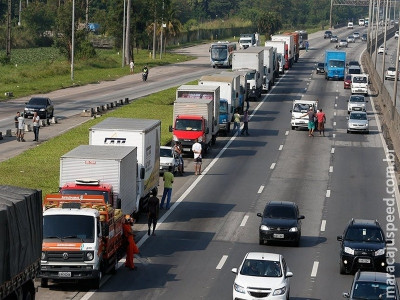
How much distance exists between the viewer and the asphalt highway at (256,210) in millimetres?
32250

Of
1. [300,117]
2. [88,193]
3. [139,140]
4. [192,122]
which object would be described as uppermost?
[139,140]

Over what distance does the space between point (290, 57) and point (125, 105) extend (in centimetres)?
4796

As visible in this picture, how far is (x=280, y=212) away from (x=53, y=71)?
76641 millimetres

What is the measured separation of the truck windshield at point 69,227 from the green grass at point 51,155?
552 inches

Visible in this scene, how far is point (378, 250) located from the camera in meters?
33.7

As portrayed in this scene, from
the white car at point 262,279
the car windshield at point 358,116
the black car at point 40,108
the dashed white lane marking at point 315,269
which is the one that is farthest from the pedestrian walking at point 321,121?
the white car at point 262,279

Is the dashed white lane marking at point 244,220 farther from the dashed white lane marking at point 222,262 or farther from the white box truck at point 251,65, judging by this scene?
A: the white box truck at point 251,65

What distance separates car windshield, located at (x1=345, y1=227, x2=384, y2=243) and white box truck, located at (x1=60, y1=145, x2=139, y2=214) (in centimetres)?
800

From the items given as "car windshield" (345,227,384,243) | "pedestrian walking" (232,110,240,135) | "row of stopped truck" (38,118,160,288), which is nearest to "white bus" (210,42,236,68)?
"pedestrian walking" (232,110,240,135)

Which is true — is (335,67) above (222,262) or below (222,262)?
above

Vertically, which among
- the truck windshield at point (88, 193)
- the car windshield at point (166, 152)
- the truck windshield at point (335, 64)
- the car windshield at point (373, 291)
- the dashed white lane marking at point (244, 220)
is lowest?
the dashed white lane marking at point (244, 220)

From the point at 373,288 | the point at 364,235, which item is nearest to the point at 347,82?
the point at 364,235

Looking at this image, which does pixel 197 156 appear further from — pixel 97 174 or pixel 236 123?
pixel 236 123

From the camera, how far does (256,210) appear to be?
4519cm
